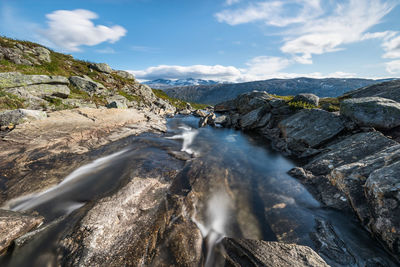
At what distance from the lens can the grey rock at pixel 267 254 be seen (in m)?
4.80

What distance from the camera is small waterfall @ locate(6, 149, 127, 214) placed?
6600 mm

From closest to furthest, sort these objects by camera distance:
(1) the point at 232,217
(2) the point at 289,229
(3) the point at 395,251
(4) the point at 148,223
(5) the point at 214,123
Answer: (3) the point at 395,251, (4) the point at 148,223, (2) the point at 289,229, (1) the point at 232,217, (5) the point at 214,123

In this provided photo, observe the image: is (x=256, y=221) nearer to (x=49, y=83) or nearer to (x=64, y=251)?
(x=64, y=251)

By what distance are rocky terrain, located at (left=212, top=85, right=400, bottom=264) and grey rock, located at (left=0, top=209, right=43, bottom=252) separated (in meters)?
12.5

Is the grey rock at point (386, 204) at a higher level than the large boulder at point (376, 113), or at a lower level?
lower

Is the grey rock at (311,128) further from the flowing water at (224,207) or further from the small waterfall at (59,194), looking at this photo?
the small waterfall at (59,194)

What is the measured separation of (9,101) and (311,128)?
30.2m

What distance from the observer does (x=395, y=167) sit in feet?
19.9

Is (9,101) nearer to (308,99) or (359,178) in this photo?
(359,178)

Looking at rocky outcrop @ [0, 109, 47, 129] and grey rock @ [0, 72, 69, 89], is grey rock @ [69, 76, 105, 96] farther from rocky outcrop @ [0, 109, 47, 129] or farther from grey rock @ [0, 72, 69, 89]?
rocky outcrop @ [0, 109, 47, 129]

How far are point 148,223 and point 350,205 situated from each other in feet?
31.3

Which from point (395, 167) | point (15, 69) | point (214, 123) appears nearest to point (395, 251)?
point (395, 167)

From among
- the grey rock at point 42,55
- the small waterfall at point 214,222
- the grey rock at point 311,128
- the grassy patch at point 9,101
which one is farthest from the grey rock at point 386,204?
the grey rock at point 42,55

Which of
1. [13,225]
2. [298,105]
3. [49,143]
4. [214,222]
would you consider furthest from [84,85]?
[298,105]
